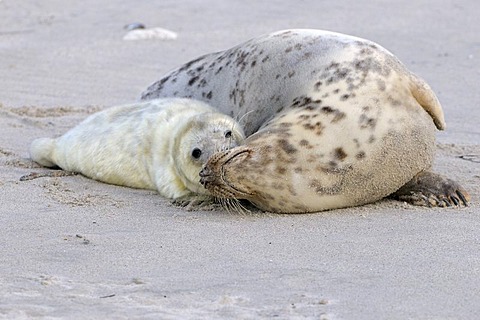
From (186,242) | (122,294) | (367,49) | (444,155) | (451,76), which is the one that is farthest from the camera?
(451,76)

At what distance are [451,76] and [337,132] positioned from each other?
320 cm

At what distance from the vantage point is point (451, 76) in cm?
709

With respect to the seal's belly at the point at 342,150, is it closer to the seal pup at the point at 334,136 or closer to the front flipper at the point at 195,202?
the seal pup at the point at 334,136

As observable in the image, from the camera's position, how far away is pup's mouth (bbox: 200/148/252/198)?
3949 mm

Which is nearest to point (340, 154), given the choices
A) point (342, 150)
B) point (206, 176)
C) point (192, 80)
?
point (342, 150)

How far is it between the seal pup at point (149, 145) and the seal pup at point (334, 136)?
0.78ft

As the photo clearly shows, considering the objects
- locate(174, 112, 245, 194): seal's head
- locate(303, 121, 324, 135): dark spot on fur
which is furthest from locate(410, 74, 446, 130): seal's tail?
locate(174, 112, 245, 194): seal's head

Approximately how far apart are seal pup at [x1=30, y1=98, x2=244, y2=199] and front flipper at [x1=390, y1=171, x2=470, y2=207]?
2.35 feet

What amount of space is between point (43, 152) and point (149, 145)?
24.3 inches

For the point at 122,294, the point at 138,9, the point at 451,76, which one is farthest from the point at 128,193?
the point at 138,9

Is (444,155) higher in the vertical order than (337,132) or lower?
lower

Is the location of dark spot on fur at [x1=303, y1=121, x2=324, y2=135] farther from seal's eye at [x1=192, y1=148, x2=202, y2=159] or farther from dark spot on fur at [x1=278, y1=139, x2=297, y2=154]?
seal's eye at [x1=192, y1=148, x2=202, y2=159]

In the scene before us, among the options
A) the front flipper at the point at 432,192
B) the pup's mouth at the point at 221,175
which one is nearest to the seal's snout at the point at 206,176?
the pup's mouth at the point at 221,175

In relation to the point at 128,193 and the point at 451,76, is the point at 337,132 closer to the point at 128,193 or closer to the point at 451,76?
the point at 128,193
